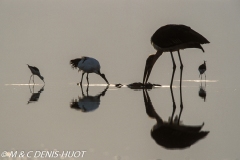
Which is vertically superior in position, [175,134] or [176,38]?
[176,38]

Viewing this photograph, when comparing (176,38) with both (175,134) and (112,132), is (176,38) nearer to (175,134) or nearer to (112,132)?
(112,132)

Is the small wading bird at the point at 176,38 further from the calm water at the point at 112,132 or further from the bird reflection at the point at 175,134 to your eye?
the bird reflection at the point at 175,134

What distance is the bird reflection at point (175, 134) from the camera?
4.04 meters

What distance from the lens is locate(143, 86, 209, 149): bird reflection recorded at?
4035 mm

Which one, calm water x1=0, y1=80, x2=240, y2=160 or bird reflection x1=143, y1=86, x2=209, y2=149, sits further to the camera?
bird reflection x1=143, y1=86, x2=209, y2=149

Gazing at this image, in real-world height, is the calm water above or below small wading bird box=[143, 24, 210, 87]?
below

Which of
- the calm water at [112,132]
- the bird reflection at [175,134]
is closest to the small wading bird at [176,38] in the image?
the calm water at [112,132]

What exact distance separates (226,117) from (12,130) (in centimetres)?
232

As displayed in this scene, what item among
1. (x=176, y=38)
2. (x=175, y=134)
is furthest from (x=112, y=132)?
(x=176, y=38)

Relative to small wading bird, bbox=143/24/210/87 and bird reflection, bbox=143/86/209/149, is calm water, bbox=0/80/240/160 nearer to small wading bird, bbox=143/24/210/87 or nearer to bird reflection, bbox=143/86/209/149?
bird reflection, bbox=143/86/209/149

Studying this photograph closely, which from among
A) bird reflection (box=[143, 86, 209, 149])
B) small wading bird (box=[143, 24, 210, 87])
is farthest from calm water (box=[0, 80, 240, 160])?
small wading bird (box=[143, 24, 210, 87])

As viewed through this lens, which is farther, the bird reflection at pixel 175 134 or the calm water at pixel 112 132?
the bird reflection at pixel 175 134

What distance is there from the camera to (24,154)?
3.73 meters

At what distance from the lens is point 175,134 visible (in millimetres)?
4469
